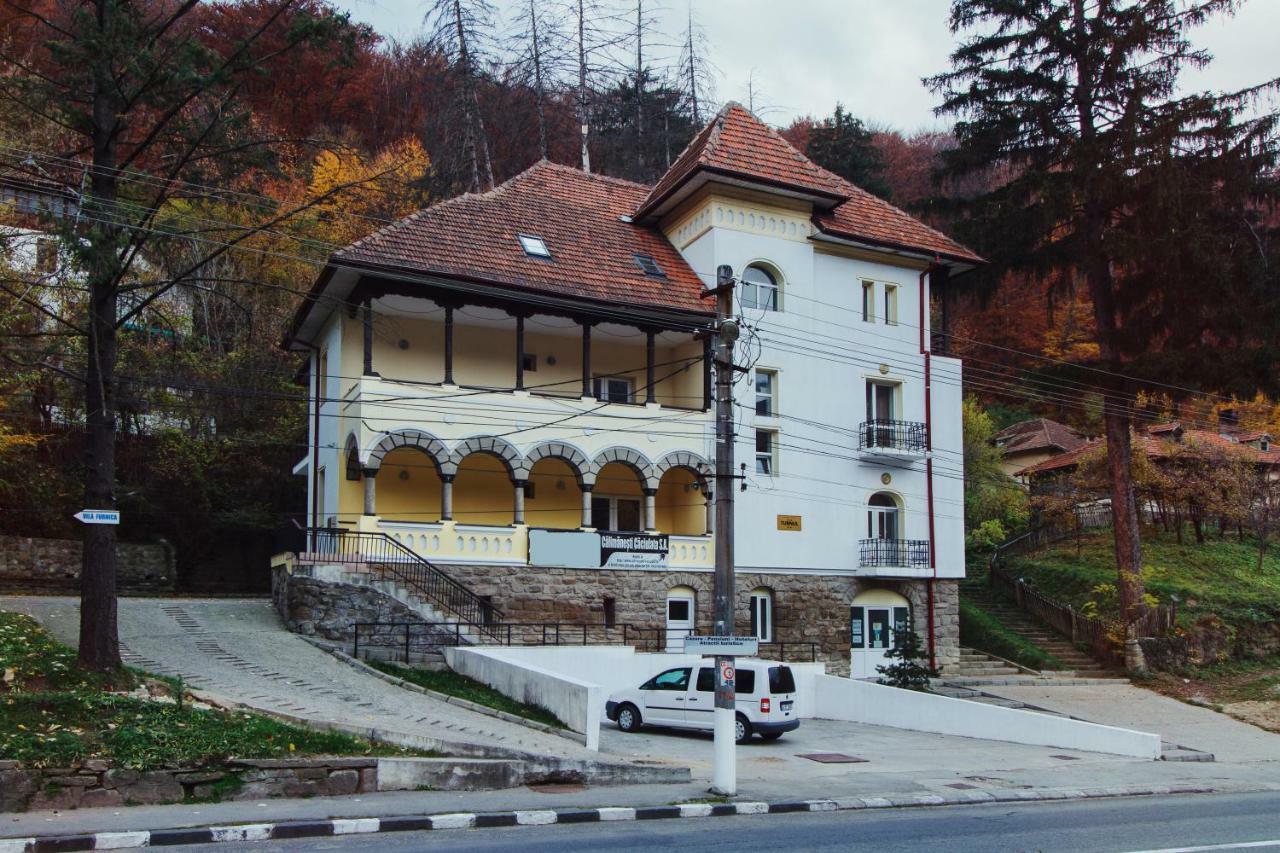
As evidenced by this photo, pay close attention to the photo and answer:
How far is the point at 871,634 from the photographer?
101 feet

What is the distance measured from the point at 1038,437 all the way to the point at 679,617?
2926 cm

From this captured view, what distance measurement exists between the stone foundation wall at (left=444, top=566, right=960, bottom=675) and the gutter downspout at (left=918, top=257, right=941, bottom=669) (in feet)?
0.52

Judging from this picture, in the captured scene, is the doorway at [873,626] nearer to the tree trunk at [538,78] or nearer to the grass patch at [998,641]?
the grass patch at [998,641]

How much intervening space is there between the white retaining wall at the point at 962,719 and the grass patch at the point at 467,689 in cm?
881

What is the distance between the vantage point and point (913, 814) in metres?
13.4

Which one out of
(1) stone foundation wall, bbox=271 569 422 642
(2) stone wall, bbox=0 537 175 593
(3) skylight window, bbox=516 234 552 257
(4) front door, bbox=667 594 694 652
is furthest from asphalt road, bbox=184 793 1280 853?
(2) stone wall, bbox=0 537 175 593

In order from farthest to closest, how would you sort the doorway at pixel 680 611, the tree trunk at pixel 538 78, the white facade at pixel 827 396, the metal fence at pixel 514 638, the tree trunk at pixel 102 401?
the tree trunk at pixel 538 78
the white facade at pixel 827 396
the doorway at pixel 680 611
the metal fence at pixel 514 638
the tree trunk at pixel 102 401

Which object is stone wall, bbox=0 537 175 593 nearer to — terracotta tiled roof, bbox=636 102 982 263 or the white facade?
the white facade

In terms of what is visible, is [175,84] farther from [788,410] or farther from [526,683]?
[788,410]

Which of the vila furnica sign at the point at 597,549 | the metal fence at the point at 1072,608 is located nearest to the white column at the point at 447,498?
the vila furnica sign at the point at 597,549

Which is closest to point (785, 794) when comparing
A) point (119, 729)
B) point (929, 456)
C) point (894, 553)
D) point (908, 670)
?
point (119, 729)

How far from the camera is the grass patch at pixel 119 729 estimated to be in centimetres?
1202

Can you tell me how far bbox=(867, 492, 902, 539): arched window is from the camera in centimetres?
3170

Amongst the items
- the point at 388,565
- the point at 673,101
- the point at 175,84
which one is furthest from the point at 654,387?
the point at 673,101
